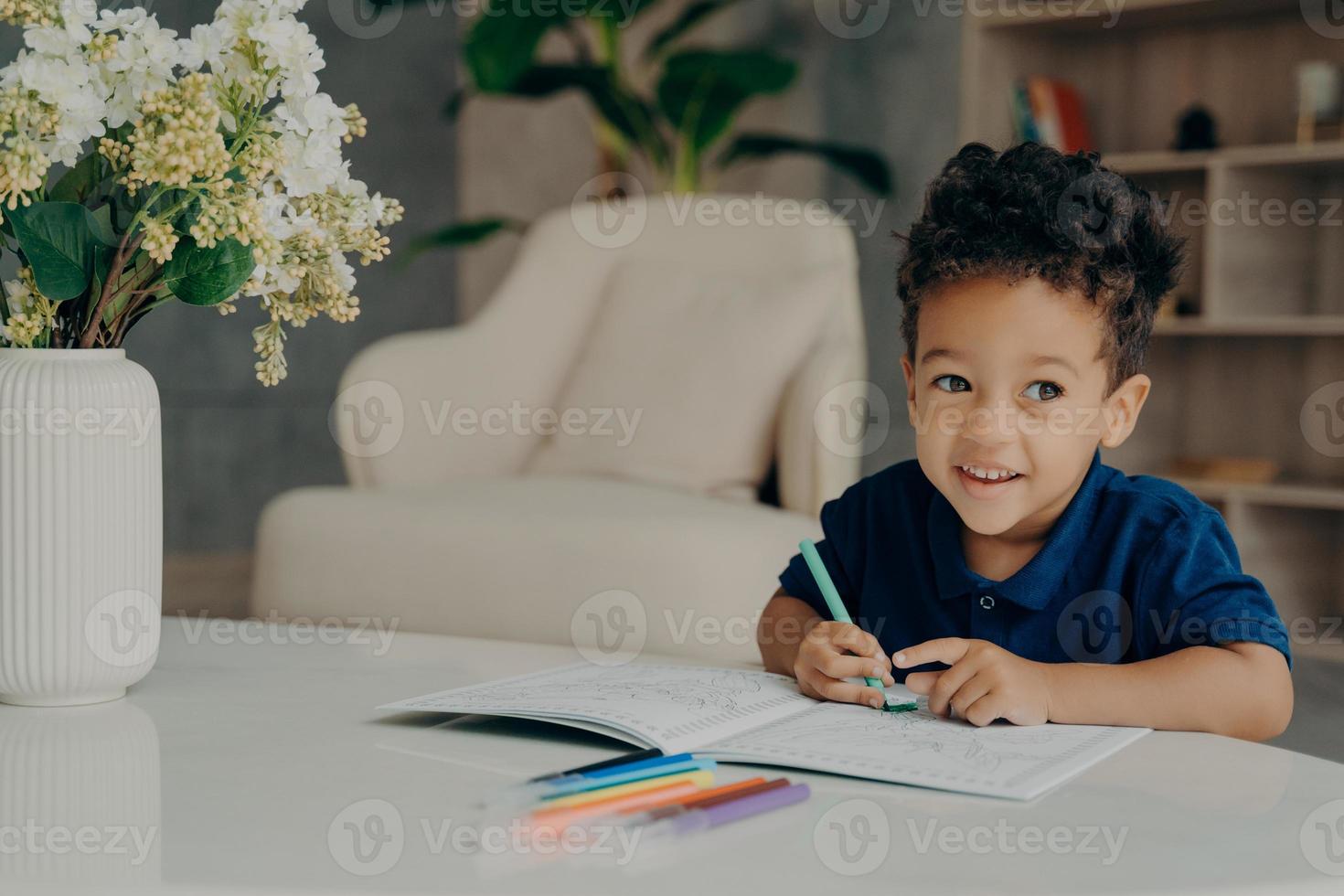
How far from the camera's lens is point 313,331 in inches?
145

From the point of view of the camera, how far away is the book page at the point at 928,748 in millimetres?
635

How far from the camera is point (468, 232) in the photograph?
3.01 meters

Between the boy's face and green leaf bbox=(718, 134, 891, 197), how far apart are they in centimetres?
206

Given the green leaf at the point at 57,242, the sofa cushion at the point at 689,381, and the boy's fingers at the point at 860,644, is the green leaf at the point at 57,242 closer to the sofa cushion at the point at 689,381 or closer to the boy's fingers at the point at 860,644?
the boy's fingers at the point at 860,644

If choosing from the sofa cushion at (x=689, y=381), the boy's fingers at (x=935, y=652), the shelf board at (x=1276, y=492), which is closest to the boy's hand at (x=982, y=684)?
the boy's fingers at (x=935, y=652)

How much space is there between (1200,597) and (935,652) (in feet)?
0.69

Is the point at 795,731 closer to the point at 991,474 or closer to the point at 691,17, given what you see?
the point at 991,474

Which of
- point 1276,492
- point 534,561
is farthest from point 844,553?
point 1276,492

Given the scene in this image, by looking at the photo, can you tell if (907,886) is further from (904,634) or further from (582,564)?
(582,564)

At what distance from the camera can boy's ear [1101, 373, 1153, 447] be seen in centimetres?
93

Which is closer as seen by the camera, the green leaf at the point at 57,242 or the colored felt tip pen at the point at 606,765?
the colored felt tip pen at the point at 606,765

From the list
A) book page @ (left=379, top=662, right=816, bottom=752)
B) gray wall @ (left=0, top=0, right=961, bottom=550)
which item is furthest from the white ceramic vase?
gray wall @ (left=0, top=0, right=961, bottom=550)

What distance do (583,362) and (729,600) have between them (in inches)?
25.9

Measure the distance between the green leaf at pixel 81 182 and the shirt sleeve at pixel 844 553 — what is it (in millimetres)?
555
